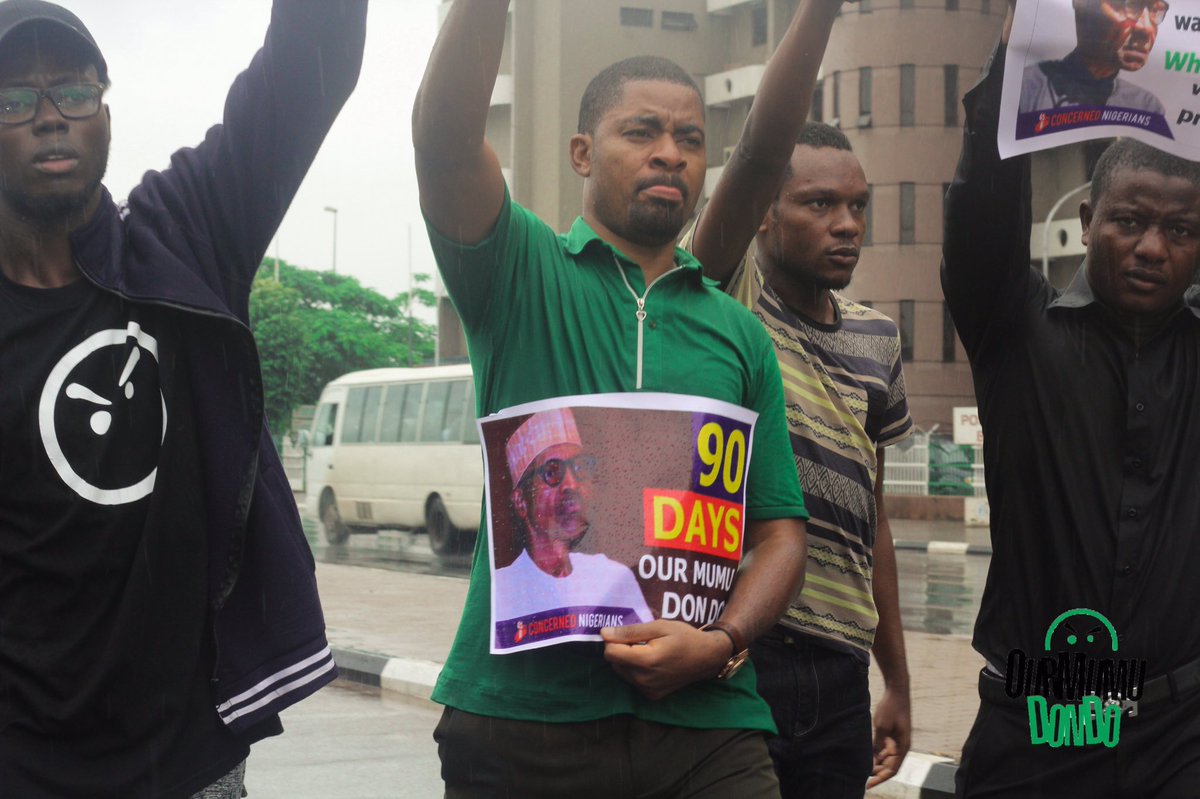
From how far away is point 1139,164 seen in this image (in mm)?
3295

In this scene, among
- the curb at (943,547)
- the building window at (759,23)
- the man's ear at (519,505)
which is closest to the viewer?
the man's ear at (519,505)

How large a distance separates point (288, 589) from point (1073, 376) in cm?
161

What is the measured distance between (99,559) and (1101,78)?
2.07 metres

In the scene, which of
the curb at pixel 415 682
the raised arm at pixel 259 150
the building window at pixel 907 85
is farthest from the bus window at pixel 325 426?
the raised arm at pixel 259 150

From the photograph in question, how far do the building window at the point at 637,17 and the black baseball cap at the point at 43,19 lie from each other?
156 ft

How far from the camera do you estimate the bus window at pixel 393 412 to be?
25.4 m

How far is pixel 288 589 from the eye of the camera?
9.34 ft

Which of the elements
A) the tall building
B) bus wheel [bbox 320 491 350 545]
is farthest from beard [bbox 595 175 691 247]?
the tall building

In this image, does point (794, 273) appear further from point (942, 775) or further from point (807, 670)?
point (942, 775)

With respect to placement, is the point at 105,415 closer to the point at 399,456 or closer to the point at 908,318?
the point at 399,456

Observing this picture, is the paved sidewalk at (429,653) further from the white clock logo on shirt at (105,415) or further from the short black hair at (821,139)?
the white clock logo on shirt at (105,415)

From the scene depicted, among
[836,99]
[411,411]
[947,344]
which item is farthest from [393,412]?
[836,99]

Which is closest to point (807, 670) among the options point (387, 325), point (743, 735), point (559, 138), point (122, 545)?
point (743, 735)

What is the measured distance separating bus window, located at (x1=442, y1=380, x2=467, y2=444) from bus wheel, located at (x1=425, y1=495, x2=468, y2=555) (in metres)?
0.98
